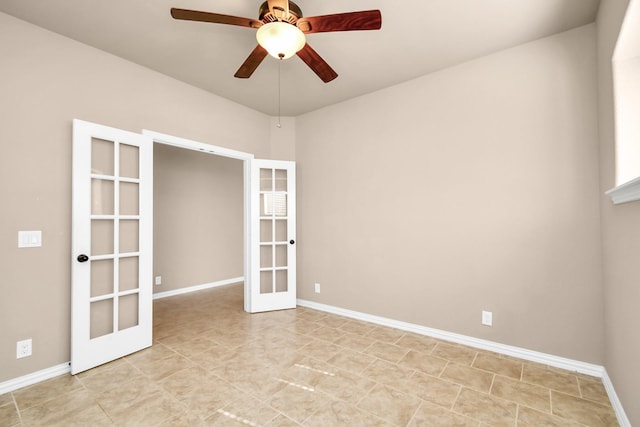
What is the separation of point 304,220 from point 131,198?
216cm

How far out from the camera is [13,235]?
223cm

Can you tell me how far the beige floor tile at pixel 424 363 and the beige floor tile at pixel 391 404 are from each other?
415 mm

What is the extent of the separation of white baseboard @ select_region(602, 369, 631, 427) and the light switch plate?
165 inches

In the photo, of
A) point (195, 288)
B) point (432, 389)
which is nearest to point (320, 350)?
point (432, 389)

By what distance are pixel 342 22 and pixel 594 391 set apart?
3092 millimetres

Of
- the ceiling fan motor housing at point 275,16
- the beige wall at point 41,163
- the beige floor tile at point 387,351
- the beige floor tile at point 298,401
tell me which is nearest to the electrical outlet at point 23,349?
the beige wall at point 41,163

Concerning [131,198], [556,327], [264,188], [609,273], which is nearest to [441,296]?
[556,327]

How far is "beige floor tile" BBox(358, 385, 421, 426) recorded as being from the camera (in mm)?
1853

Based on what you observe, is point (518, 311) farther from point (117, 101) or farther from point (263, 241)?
point (117, 101)

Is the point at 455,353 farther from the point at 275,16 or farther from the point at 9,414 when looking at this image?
the point at 9,414

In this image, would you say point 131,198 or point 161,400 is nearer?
point 161,400

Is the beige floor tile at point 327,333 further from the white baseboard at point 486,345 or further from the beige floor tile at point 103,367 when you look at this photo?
the beige floor tile at point 103,367

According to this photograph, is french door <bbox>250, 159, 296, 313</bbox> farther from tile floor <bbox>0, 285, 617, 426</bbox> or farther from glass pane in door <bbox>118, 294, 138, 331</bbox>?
glass pane in door <bbox>118, 294, 138, 331</bbox>

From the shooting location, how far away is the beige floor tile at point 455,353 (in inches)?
102
